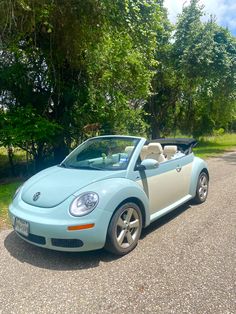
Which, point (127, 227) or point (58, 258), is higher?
point (127, 227)

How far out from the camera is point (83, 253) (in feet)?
11.3

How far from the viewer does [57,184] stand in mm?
3529

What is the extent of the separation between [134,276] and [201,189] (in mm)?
2998

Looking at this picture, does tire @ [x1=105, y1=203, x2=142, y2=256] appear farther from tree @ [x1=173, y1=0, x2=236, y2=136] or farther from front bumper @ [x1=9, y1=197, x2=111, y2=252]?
tree @ [x1=173, y1=0, x2=236, y2=136]

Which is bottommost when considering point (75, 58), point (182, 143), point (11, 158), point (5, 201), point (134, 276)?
point (5, 201)

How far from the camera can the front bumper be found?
3031 millimetres

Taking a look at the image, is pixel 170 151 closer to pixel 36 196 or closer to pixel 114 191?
pixel 114 191

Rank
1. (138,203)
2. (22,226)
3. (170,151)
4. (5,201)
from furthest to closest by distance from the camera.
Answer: (5,201)
(170,151)
(138,203)
(22,226)

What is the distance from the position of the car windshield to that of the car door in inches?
15.3

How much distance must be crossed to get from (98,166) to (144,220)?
1010mm

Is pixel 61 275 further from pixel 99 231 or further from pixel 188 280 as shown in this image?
pixel 188 280

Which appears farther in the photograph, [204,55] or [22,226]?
[204,55]

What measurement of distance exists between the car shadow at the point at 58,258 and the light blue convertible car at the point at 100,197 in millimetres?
212

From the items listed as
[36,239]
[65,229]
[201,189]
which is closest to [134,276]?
[65,229]
